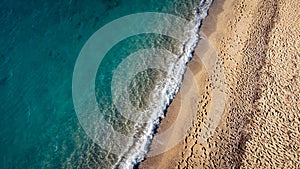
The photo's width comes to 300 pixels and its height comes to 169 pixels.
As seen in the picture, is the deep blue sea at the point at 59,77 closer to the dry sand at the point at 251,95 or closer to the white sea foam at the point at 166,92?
the white sea foam at the point at 166,92

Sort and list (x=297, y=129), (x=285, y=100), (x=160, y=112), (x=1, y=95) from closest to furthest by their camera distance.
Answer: (x=297, y=129)
(x=285, y=100)
(x=160, y=112)
(x=1, y=95)

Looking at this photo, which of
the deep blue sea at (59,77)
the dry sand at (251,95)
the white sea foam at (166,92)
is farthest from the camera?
→ the deep blue sea at (59,77)

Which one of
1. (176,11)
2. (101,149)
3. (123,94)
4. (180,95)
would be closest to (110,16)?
(176,11)

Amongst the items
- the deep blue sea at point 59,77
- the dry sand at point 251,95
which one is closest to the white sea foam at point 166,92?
the deep blue sea at point 59,77

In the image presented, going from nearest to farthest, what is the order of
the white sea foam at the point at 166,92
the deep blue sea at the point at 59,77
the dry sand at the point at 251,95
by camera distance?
the dry sand at the point at 251,95 → the white sea foam at the point at 166,92 → the deep blue sea at the point at 59,77

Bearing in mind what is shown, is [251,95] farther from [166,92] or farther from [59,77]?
[59,77]

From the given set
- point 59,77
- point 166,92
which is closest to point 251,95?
point 166,92

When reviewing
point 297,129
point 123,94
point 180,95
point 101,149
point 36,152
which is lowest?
point 36,152

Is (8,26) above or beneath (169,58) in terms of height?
beneath

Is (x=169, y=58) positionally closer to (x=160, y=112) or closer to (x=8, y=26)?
(x=160, y=112)
